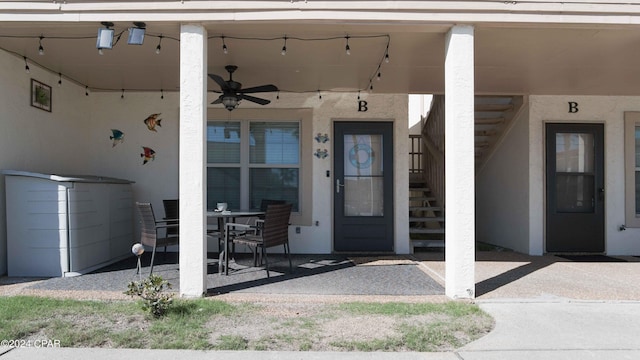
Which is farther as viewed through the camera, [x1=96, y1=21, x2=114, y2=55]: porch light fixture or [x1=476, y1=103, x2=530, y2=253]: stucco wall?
[x1=476, y1=103, x2=530, y2=253]: stucco wall

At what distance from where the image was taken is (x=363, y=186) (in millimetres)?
7289

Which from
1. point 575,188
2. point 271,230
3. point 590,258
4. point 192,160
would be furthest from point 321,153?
point 590,258

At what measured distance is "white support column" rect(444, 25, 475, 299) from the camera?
422 cm

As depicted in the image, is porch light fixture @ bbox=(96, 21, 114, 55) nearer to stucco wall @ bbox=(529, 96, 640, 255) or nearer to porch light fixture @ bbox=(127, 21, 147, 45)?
porch light fixture @ bbox=(127, 21, 147, 45)

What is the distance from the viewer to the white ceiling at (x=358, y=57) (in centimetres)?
448

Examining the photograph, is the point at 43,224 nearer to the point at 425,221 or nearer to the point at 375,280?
the point at 375,280

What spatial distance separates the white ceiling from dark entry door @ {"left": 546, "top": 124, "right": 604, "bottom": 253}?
0.77 meters

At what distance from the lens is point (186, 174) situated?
4.24 meters

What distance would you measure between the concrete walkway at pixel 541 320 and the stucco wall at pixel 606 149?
1.30m

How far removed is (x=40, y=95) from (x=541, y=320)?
21.8 feet

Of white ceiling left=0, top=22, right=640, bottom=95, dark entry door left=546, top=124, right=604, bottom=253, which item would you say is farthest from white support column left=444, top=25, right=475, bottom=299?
dark entry door left=546, top=124, right=604, bottom=253

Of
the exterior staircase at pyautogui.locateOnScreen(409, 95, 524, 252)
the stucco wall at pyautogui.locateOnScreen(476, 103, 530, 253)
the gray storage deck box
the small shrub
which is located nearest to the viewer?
the small shrub

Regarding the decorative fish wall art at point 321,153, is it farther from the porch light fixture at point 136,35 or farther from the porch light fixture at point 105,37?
the porch light fixture at point 105,37

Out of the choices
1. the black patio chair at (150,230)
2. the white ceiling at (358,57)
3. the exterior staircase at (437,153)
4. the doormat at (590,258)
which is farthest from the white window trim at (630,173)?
the black patio chair at (150,230)
